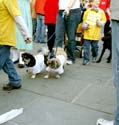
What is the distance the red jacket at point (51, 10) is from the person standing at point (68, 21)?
1.46 feet

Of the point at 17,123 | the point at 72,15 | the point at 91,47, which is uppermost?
the point at 72,15

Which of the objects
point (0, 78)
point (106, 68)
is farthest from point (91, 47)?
point (0, 78)

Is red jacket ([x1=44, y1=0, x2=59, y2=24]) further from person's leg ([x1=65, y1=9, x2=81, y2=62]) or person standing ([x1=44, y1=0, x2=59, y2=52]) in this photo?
person's leg ([x1=65, y1=9, x2=81, y2=62])

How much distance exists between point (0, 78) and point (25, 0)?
1.81m

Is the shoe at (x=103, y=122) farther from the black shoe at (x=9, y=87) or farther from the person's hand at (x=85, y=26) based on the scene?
the person's hand at (x=85, y=26)

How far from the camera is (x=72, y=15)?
22.0 ft

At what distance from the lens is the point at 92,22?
7.00 metres

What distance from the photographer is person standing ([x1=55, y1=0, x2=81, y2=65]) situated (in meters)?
6.62

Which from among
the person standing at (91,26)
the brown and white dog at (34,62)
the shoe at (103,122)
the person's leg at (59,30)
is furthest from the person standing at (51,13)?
the shoe at (103,122)

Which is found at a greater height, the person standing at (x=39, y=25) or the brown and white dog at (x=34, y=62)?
the person standing at (x=39, y=25)

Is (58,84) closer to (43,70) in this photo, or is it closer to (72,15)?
(43,70)

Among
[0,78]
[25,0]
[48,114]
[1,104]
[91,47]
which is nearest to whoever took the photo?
[48,114]

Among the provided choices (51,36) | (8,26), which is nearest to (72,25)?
(51,36)

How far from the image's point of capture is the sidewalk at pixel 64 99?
4246 millimetres
